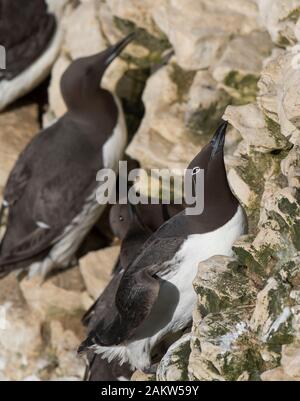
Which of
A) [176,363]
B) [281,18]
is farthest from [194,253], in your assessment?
[281,18]

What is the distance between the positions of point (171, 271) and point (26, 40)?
134 inches

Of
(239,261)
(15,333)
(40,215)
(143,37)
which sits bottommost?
(15,333)

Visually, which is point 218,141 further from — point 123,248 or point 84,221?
point 84,221

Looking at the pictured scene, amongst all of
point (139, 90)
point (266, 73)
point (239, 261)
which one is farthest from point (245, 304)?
point (139, 90)

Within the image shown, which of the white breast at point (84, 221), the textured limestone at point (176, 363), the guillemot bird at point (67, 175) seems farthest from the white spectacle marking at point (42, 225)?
the textured limestone at point (176, 363)

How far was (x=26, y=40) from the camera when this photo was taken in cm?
805

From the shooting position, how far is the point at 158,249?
17.0ft

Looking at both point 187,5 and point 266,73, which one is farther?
point 187,5

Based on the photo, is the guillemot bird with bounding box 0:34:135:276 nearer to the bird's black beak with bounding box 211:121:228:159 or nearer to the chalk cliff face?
the chalk cliff face

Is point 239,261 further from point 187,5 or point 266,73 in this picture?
point 187,5

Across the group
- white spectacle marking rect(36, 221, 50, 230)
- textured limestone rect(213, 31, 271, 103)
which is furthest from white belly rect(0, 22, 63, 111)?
textured limestone rect(213, 31, 271, 103)

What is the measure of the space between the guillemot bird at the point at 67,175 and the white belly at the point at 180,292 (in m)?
1.63

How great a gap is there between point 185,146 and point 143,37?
3.54 ft

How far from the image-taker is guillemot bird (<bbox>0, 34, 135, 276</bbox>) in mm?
6836
